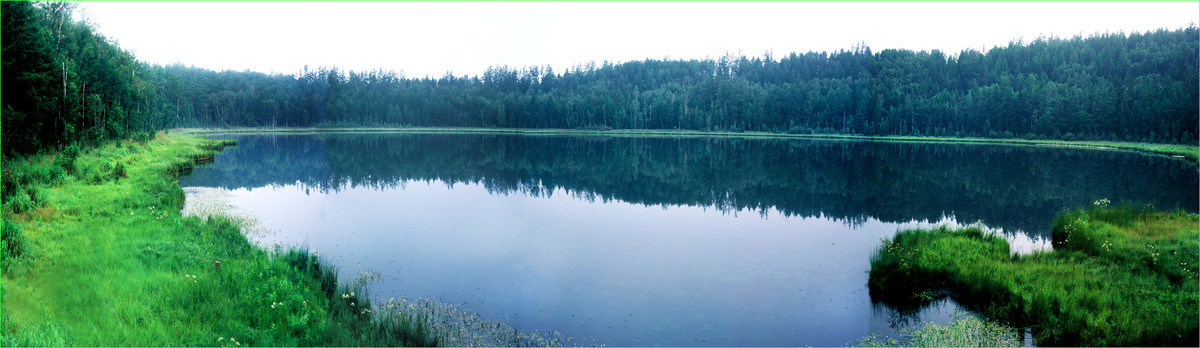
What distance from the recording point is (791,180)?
3928 cm

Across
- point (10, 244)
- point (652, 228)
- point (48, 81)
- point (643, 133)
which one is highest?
point (48, 81)

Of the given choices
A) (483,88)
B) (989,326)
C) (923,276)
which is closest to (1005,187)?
(923,276)

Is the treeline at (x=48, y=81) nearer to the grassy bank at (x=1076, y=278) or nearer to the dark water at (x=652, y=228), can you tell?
the dark water at (x=652, y=228)

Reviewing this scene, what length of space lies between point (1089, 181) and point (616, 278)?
3768 centimetres

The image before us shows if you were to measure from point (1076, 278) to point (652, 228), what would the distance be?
40.5 feet

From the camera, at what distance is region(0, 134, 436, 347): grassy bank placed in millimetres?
8977

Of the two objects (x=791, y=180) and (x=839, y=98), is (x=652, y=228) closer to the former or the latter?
(x=791, y=180)

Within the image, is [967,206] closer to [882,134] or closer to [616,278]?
[616,278]

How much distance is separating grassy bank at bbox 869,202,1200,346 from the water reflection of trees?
6040mm

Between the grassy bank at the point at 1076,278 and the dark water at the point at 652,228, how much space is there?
96 centimetres

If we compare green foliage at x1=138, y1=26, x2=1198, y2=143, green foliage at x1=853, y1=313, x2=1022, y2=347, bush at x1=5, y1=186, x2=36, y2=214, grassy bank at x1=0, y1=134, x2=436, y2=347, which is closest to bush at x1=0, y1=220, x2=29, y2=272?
grassy bank at x1=0, y1=134, x2=436, y2=347

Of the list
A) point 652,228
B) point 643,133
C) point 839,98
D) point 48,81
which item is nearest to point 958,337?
point 652,228

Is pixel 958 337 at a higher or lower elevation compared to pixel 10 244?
lower

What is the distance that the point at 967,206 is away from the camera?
28359mm
